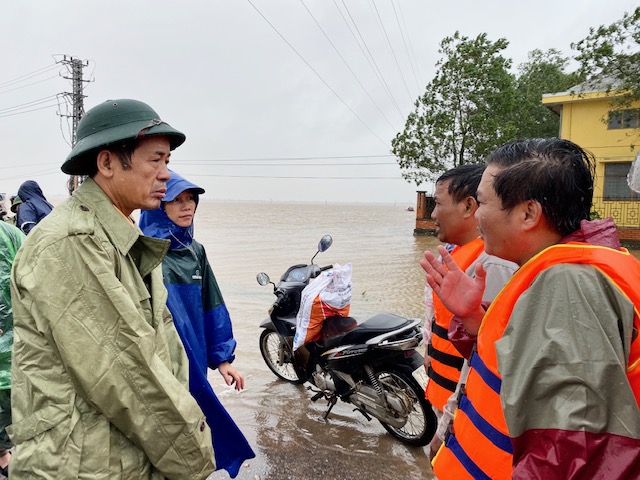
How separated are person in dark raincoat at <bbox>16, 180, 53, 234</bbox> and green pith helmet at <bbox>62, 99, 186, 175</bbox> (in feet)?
19.5

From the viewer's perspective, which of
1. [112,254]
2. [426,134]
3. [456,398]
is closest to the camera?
[112,254]

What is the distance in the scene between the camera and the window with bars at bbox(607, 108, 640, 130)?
1748cm

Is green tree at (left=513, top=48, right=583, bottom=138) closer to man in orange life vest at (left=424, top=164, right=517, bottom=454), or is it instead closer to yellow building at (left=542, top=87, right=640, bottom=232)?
yellow building at (left=542, top=87, right=640, bottom=232)

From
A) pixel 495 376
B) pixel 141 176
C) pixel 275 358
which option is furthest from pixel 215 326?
pixel 275 358

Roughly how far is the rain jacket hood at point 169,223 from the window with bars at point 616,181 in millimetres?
19709

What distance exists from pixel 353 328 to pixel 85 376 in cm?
256

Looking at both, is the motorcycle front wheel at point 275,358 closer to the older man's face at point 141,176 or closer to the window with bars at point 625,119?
the older man's face at point 141,176

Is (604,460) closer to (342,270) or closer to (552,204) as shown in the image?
(552,204)

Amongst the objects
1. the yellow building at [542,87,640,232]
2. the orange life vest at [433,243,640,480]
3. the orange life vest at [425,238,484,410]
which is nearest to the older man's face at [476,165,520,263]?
the orange life vest at [433,243,640,480]

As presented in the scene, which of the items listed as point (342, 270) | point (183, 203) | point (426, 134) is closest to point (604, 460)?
point (183, 203)

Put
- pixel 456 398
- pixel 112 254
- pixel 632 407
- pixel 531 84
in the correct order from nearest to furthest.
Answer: pixel 632 407, pixel 112 254, pixel 456 398, pixel 531 84

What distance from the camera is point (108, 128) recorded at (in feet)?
4.77

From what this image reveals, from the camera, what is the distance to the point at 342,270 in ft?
12.1

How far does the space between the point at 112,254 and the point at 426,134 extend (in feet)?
74.2
